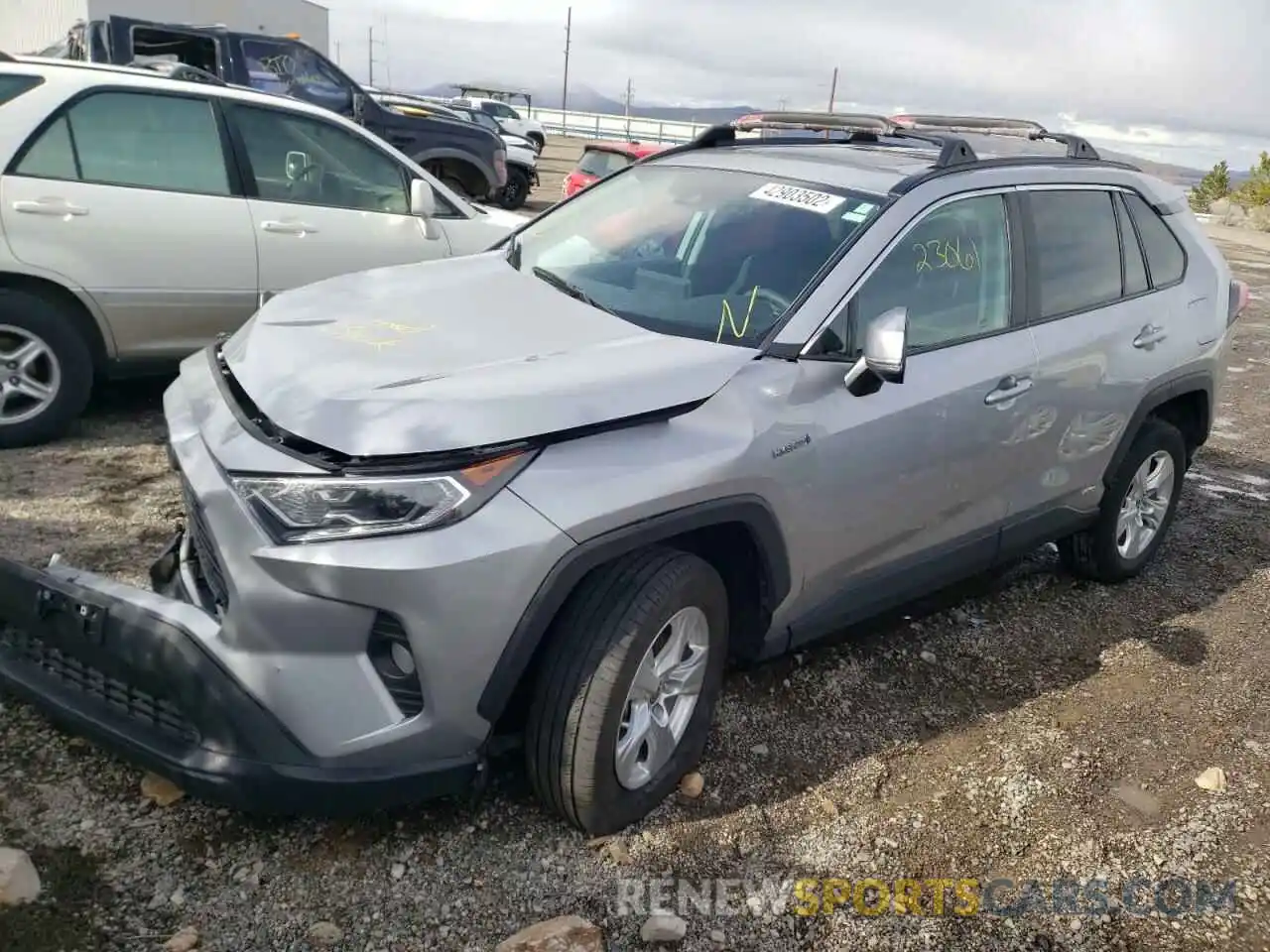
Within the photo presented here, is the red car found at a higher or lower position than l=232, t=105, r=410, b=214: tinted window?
lower

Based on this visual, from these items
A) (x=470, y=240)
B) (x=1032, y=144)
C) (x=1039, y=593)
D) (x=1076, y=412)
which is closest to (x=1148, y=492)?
(x=1039, y=593)

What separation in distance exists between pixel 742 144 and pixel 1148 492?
8.02 feet

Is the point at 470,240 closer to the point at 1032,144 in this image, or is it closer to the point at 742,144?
the point at 742,144

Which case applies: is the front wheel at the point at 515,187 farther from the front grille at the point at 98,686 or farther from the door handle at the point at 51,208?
the front grille at the point at 98,686

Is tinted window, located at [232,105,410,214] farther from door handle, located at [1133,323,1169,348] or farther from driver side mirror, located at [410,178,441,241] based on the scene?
door handle, located at [1133,323,1169,348]

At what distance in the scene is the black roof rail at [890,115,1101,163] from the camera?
182 inches

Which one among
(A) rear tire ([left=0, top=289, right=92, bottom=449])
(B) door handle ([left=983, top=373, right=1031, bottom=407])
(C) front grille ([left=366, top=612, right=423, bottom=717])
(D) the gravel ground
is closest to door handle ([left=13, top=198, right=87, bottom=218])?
(A) rear tire ([left=0, top=289, right=92, bottom=449])

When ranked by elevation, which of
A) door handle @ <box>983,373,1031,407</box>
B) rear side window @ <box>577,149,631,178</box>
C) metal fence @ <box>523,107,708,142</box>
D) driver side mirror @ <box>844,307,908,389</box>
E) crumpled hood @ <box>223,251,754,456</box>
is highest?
driver side mirror @ <box>844,307,908,389</box>

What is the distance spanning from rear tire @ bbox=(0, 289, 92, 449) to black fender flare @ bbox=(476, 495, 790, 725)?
136 inches

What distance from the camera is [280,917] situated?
98.0 inches

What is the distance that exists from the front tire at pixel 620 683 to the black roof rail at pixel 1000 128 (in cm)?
278

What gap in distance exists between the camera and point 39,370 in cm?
496

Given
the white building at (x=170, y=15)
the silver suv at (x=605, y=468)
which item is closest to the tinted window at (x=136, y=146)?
the silver suv at (x=605, y=468)

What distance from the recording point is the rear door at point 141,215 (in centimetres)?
488
